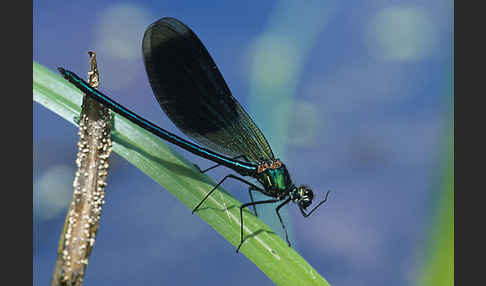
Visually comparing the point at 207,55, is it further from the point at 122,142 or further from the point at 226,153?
the point at 122,142

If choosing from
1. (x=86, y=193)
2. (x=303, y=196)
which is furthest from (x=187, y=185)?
(x=303, y=196)

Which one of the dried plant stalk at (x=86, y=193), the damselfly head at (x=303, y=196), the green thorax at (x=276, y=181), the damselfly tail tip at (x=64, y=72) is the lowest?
the damselfly head at (x=303, y=196)

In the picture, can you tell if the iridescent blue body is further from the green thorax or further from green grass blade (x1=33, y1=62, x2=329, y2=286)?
green grass blade (x1=33, y1=62, x2=329, y2=286)

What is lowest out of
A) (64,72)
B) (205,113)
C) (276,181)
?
(276,181)

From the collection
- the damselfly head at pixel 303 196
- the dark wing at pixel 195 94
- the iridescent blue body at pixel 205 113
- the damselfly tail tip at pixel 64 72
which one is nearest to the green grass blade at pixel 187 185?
the damselfly tail tip at pixel 64 72

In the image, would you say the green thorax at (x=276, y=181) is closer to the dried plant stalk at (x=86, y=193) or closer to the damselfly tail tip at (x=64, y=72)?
the dried plant stalk at (x=86, y=193)

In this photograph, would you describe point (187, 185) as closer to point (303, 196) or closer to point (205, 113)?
point (205, 113)

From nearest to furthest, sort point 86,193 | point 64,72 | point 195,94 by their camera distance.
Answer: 1. point 86,193
2. point 64,72
3. point 195,94
